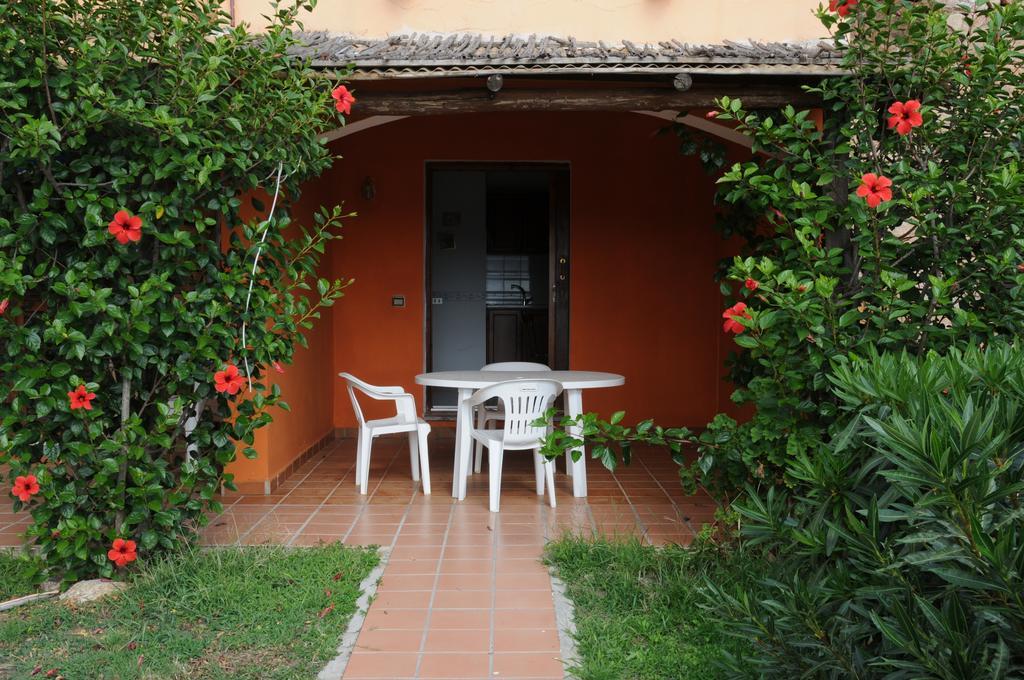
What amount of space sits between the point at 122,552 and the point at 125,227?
4.22 ft

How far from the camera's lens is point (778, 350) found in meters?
3.16

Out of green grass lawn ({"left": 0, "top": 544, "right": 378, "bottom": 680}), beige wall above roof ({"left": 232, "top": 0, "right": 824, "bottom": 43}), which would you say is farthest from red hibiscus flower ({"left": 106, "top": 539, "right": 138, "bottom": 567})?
beige wall above roof ({"left": 232, "top": 0, "right": 824, "bottom": 43})

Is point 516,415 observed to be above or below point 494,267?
below

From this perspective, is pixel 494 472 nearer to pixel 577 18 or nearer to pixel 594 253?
pixel 577 18

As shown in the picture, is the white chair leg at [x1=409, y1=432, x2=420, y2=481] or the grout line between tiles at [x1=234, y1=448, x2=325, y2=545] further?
the white chair leg at [x1=409, y1=432, x2=420, y2=481]

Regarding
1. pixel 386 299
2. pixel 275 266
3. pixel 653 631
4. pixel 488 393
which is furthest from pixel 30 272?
pixel 386 299

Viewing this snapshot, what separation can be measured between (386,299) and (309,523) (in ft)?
10.5

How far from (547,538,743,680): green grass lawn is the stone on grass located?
1844mm

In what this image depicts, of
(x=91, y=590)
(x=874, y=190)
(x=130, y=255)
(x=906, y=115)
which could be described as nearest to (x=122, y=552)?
(x=91, y=590)

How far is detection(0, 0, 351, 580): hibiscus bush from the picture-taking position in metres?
3.15

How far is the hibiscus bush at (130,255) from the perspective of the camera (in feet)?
10.3

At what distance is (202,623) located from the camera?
3.15m

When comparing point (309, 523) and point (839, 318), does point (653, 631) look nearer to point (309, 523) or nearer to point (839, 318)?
point (839, 318)

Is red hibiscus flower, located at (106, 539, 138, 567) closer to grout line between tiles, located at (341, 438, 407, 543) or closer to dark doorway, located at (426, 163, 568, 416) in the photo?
grout line between tiles, located at (341, 438, 407, 543)
